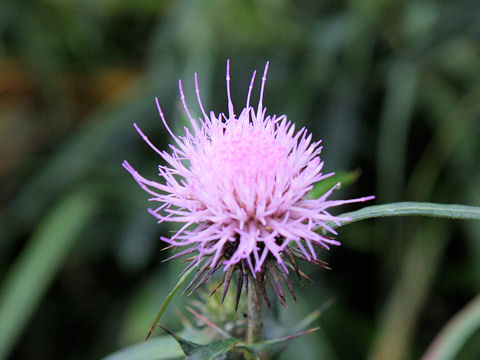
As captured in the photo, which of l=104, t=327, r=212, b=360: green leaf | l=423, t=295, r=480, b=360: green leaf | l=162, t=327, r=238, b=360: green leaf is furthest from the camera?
l=423, t=295, r=480, b=360: green leaf

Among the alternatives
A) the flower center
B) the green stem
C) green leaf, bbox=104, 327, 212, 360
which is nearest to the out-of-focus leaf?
green leaf, bbox=104, 327, 212, 360

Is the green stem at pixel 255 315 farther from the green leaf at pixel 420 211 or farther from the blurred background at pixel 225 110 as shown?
the blurred background at pixel 225 110

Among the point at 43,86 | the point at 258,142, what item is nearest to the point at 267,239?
the point at 258,142

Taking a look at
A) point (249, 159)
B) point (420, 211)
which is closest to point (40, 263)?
point (249, 159)

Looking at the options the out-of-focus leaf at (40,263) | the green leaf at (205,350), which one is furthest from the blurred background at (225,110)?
the green leaf at (205,350)

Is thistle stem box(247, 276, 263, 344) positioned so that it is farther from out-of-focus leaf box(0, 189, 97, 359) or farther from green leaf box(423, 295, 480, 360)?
out-of-focus leaf box(0, 189, 97, 359)

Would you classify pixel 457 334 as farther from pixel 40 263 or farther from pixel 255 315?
pixel 40 263

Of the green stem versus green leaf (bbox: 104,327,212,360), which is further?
green leaf (bbox: 104,327,212,360)

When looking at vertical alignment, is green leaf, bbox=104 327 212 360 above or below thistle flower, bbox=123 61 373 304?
below

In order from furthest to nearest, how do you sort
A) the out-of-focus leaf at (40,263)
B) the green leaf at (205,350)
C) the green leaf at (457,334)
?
the out-of-focus leaf at (40,263), the green leaf at (457,334), the green leaf at (205,350)
